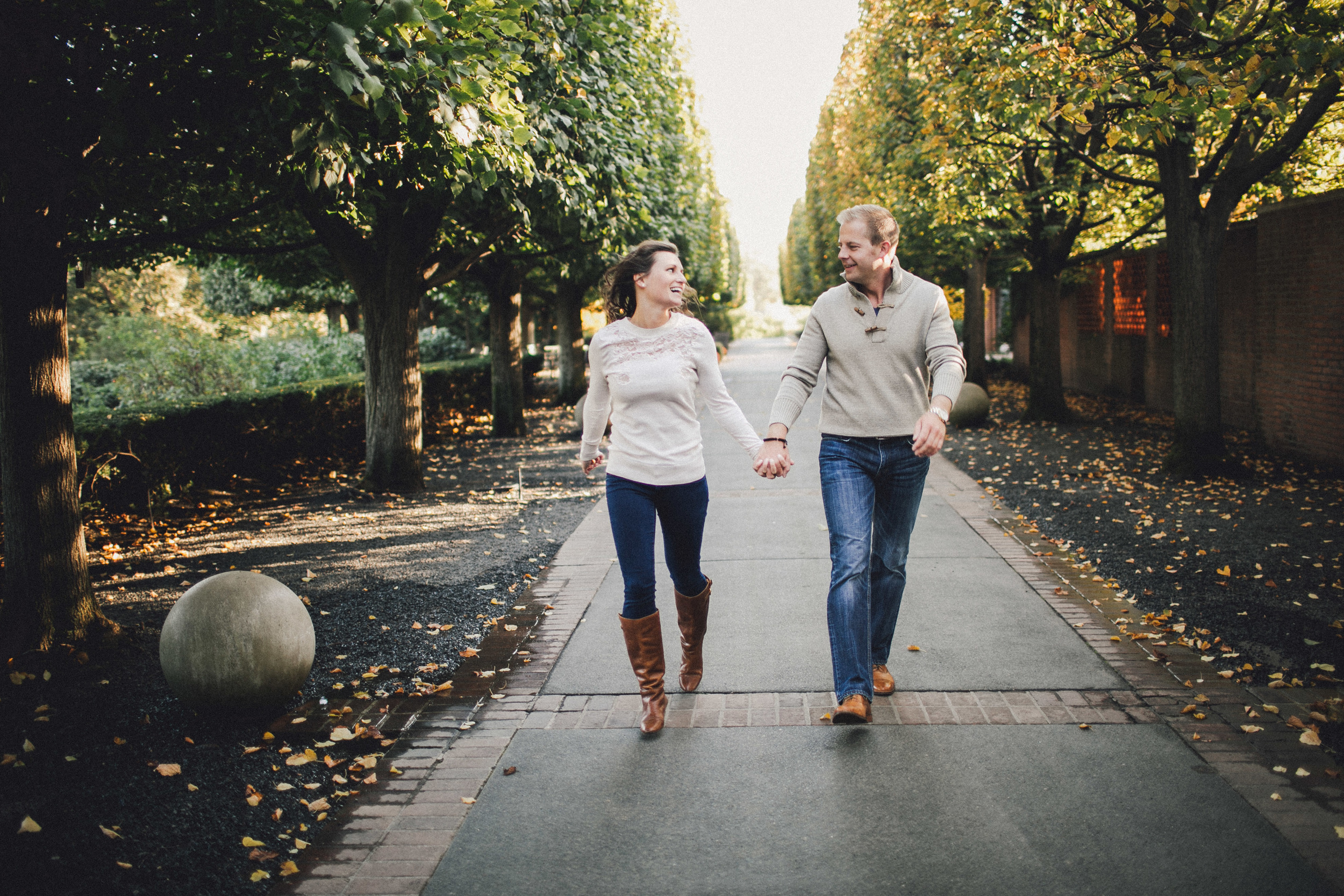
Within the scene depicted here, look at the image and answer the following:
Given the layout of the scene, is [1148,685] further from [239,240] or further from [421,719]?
[239,240]

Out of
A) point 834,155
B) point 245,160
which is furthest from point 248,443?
point 834,155

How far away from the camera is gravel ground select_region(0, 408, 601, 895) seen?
9.80 ft

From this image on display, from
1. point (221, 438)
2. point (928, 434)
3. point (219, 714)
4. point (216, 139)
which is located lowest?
point (219, 714)

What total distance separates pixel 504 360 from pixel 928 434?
A: 506 inches

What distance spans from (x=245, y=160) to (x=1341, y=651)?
6.62 meters

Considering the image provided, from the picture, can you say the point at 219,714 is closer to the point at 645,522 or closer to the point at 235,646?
the point at 235,646

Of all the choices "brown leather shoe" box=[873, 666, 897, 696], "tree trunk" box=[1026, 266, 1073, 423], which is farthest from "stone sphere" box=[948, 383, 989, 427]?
"brown leather shoe" box=[873, 666, 897, 696]

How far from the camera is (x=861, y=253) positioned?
3602 millimetres

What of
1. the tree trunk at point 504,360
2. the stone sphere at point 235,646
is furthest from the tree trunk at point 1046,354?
the stone sphere at point 235,646

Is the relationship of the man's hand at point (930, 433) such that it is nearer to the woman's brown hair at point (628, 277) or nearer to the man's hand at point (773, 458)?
the man's hand at point (773, 458)

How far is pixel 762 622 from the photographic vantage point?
17.1 ft

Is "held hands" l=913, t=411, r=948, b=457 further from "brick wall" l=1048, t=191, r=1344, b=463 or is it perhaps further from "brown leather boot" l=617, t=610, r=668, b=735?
"brick wall" l=1048, t=191, r=1344, b=463

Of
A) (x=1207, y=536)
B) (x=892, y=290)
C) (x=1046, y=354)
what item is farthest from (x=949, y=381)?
(x=1046, y=354)

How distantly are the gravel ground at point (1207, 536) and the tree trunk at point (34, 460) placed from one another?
19.0 ft
